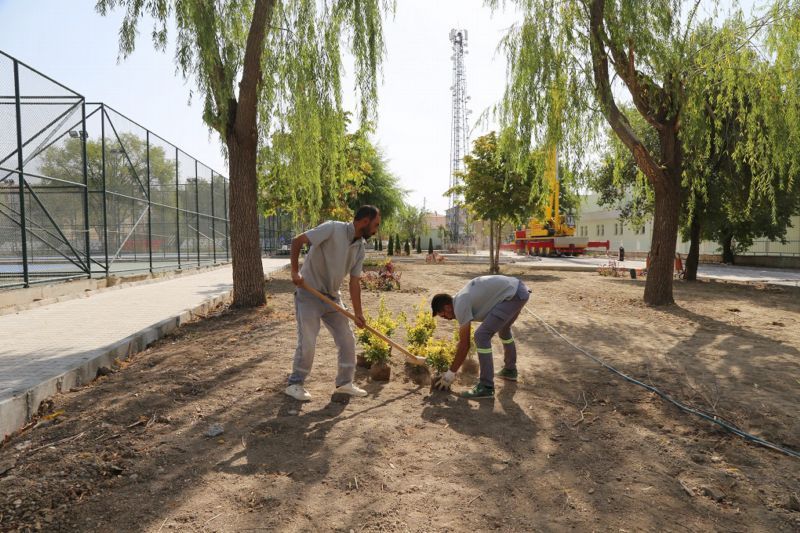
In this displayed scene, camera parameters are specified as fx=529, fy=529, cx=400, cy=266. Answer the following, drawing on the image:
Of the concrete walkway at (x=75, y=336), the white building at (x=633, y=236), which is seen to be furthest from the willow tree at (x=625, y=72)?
the white building at (x=633, y=236)

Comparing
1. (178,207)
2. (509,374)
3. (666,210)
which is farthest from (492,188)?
(509,374)

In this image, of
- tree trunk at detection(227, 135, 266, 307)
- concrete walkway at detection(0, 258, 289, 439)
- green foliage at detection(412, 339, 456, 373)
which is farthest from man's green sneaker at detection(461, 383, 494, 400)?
tree trunk at detection(227, 135, 266, 307)

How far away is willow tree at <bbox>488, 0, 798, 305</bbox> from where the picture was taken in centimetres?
910

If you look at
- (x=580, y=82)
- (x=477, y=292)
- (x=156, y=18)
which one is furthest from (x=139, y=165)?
(x=477, y=292)

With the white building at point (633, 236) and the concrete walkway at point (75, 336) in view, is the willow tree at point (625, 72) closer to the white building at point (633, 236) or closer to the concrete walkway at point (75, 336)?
the concrete walkway at point (75, 336)

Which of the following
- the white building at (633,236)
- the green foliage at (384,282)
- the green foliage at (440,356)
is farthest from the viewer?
the white building at (633,236)

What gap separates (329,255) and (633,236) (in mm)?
46828

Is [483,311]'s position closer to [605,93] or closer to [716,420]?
[716,420]

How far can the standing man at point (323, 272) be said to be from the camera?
4.05m

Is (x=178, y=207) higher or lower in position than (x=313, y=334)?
higher

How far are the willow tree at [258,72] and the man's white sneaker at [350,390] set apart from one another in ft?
14.9

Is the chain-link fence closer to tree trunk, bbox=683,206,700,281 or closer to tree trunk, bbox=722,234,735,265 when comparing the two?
tree trunk, bbox=683,206,700,281

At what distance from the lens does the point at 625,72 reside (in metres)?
9.55

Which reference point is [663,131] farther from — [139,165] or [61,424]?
[139,165]
